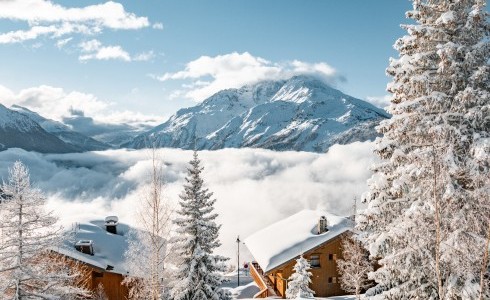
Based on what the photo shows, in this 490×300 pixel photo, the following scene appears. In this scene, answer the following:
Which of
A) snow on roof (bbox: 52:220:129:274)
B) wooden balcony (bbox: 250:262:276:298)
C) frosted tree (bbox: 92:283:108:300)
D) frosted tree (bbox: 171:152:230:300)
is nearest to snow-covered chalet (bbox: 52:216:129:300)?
snow on roof (bbox: 52:220:129:274)

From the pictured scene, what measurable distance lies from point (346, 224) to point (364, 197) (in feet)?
81.2

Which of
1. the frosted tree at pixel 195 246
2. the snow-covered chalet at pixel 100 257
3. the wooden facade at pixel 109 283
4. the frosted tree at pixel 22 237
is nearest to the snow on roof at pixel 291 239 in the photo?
the frosted tree at pixel 195 246

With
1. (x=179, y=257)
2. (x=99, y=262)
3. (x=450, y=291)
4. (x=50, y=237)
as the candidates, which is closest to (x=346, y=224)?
(x=179, y=257)

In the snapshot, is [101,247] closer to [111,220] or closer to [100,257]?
[100,257]

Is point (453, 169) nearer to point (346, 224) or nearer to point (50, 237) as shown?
point (50, 237)

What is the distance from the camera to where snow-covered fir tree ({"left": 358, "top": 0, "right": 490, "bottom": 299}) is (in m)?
14.9

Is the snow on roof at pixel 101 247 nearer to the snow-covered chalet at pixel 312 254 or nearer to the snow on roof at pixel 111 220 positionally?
the snow on roof at pixel 111 220

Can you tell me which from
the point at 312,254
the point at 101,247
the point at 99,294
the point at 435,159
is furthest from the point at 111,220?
the point at 435,159

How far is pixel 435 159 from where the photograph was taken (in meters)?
14.7

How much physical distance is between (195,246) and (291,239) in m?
16.9

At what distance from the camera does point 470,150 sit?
50.6 feet

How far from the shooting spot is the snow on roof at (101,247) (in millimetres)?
34344

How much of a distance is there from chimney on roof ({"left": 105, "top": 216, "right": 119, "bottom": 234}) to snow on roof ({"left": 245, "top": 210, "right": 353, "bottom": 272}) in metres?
14.6

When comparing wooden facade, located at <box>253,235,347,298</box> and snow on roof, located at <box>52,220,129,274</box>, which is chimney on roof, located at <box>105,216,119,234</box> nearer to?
snow on roof, located at <box>52,220,129,274</box>
